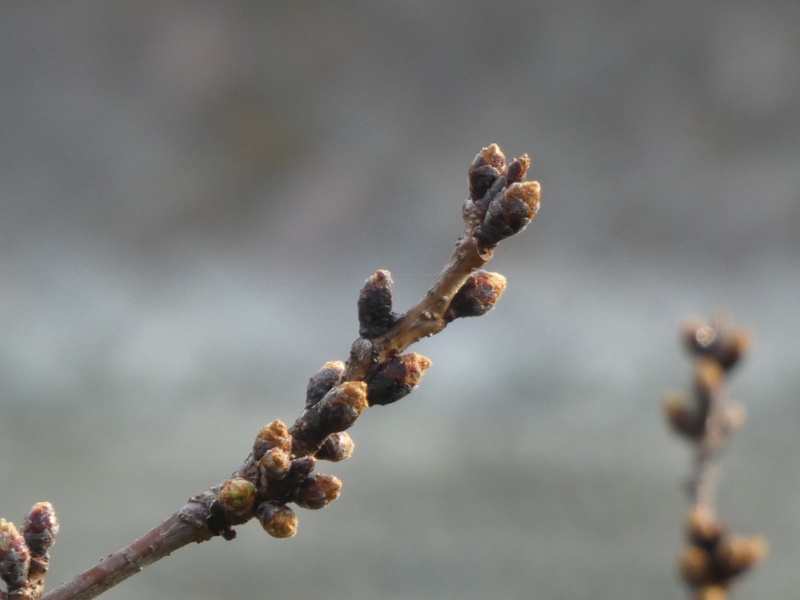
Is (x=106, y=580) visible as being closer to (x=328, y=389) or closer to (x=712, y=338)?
(x=328, y=389)

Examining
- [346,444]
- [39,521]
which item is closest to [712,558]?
[346,444]

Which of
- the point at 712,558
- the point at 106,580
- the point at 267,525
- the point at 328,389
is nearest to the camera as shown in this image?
the point at 106,580

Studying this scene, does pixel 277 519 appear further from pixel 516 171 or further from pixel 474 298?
pixel 516 171

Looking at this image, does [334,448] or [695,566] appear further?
[695,566]

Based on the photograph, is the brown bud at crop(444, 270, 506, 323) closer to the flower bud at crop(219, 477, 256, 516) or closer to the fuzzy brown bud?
the fuzzy brown bud

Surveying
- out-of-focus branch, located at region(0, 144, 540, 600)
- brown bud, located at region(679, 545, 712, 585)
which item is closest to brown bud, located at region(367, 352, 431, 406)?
out-of-focus branch, located at region(0, 144, 540, 600)

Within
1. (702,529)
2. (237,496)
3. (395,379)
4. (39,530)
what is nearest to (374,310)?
(395,379)

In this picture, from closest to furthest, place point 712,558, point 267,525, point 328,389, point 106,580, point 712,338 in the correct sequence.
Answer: point 106,580 → point 267,525 → point 328,389 → point 712,558 → point 712,338

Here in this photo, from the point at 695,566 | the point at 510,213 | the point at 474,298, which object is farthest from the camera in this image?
the point at 695,566
